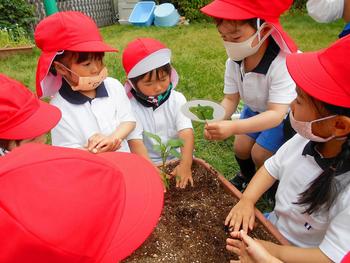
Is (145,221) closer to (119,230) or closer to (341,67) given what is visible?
(119,230)

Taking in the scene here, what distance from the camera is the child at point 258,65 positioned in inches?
61.2

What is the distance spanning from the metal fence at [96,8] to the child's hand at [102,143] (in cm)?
646

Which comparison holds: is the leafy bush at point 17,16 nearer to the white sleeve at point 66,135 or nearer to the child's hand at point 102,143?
the white sleeve at point 66,135

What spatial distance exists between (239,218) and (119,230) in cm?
68

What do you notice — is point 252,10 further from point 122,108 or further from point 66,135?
point 66,135

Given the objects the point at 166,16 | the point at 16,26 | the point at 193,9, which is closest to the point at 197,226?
the point at 16,26

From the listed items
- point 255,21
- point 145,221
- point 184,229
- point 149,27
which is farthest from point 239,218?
point 149,27

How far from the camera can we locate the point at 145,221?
2.74ft

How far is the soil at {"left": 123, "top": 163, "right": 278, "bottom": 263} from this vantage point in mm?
1313

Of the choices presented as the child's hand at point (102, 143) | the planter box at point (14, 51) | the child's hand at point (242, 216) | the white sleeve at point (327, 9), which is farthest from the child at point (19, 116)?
the planter box at point (14, 51)

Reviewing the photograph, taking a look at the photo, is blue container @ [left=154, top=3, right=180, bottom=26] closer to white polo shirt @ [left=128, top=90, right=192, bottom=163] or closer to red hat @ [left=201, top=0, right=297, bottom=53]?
white polo shirt @ [left=128, top=90, right=192, bottom=163]

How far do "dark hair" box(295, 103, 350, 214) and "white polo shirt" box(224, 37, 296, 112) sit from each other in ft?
A: 2.07

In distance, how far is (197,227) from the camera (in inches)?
56.6

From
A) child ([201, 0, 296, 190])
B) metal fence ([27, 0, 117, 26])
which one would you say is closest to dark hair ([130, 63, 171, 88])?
child ([201, 0, 296, 190])
